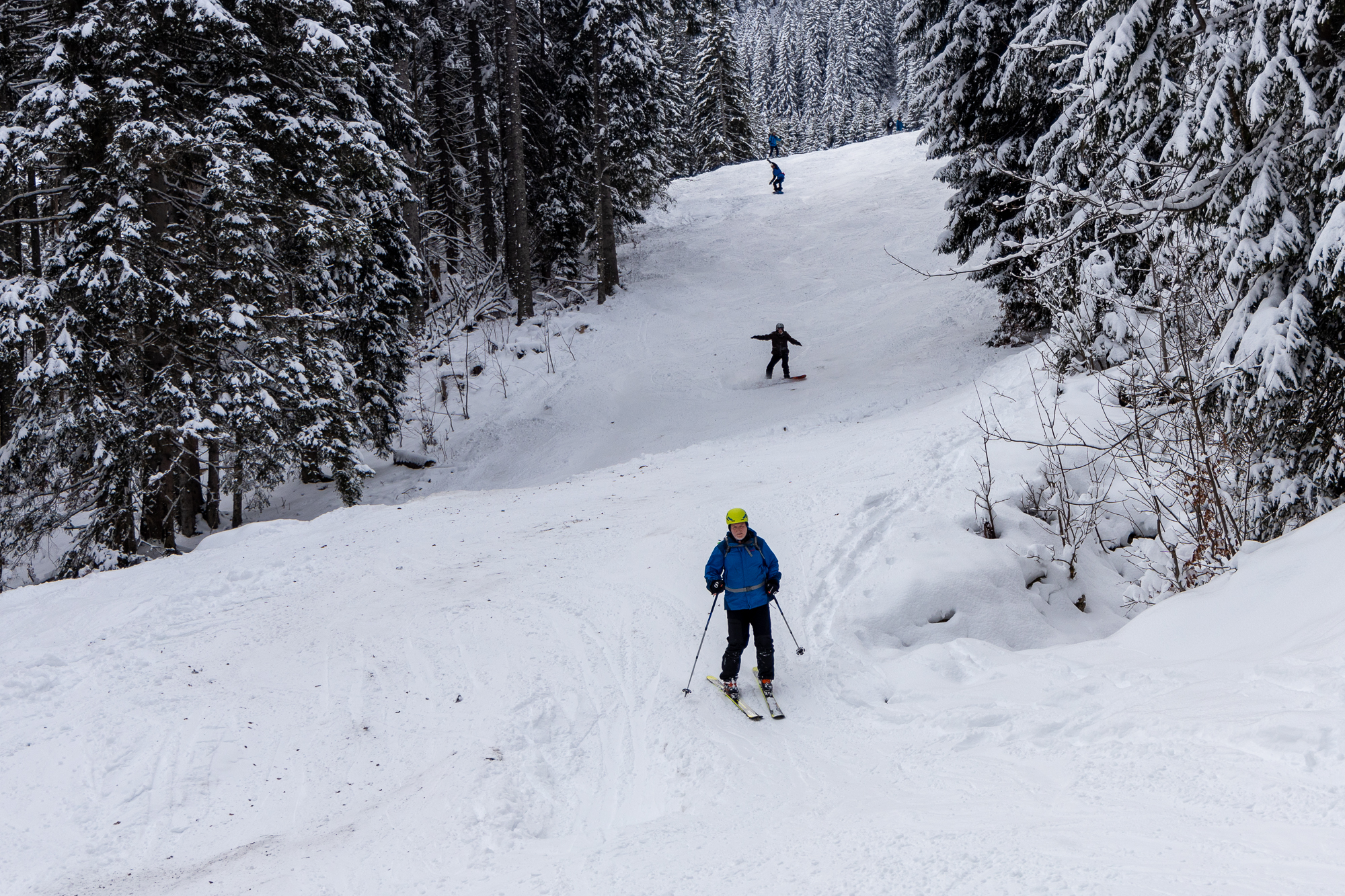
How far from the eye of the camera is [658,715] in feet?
22.2

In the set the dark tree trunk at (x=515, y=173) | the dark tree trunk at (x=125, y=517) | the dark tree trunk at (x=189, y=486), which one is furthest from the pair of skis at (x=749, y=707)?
the dark tree trunk at (x=515, y=173)

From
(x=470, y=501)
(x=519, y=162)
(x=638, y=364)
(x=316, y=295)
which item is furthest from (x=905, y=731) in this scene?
(x=519, y=162)

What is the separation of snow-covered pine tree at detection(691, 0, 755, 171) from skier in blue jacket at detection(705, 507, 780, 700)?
1637 inches

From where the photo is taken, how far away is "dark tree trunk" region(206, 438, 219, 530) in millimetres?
14281

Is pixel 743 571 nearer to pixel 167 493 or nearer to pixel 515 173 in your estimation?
pixel 167 493

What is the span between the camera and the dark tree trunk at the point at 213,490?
1428 centimetres

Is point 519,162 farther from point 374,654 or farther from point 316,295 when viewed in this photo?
point 374,654

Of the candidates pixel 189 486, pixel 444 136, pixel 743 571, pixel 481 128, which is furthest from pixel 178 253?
pixel 444 136

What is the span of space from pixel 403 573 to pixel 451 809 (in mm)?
5059

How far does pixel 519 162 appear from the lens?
2306 cm

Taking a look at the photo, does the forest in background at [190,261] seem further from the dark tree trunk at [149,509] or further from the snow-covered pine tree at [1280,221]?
the snow-covered pine tree at [1280,221]

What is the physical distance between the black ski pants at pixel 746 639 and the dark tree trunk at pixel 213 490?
10063mm

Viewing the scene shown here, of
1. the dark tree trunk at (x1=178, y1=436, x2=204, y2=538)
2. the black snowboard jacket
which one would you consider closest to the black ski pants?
the dark tree trunk at (x1=178, y1=436, x2=204, y2=538)

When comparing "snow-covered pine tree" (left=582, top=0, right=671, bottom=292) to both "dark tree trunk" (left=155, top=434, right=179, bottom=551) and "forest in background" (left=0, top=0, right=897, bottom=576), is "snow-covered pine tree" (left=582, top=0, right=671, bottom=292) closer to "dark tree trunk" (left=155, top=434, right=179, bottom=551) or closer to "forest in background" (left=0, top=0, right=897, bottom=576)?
"forest in background" (left=0, top=0, right=897, bottom=576)
